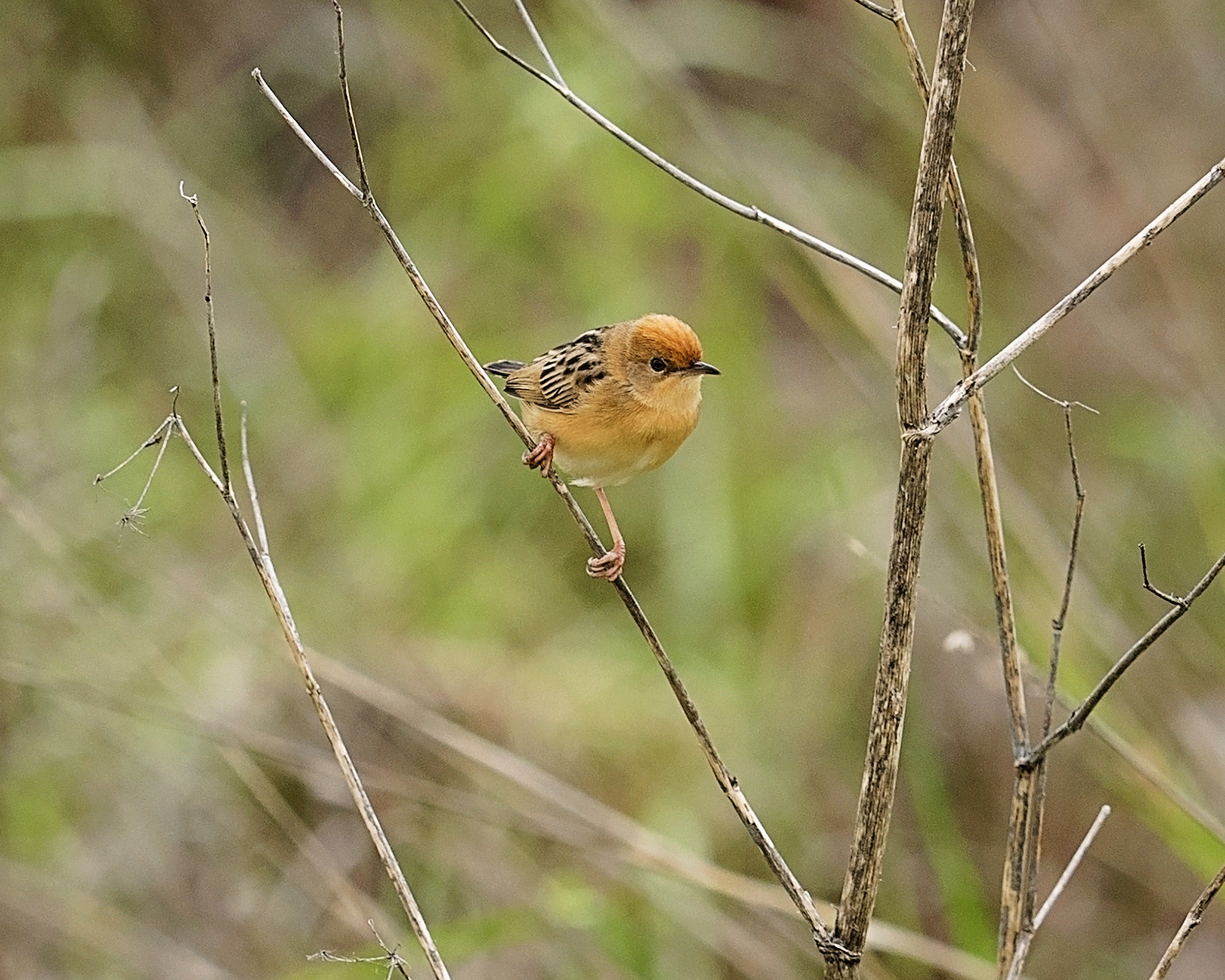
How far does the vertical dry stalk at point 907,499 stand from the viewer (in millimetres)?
1493

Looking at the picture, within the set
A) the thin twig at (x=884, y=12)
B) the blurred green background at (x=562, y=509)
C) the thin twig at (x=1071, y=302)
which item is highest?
the thin twig at (x=884, y=12)

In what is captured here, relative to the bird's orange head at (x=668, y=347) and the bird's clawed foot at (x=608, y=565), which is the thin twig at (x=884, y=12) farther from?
the bird's orange head at (x=668, y=347)

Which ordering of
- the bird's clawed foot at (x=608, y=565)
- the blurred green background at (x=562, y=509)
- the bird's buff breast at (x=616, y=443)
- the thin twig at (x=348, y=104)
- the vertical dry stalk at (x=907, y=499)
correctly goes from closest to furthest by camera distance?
the vertical dry stalk at (x=907, y=499) < the thin twig at (x=348, y=104) < the bird's clawed foot at (x=608, y=565) < the bird's buff breast at (x=616, y=443) < the blurred green background at (x=562, y=509)

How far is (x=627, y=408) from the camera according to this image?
135 inches

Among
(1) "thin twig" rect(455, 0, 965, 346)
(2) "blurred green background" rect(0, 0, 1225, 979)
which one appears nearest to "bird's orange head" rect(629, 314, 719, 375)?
(2) "blurred green background" rect(0, 0, 1225, 979)

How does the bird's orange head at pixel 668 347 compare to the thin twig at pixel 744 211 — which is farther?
the bird's orange head at pixel 668 347

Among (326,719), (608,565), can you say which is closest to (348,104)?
(326,719)

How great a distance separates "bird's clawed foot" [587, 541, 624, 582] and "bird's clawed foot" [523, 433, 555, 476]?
0.21 metres

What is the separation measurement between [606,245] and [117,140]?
230cm

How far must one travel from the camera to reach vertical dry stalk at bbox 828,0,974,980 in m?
1.49

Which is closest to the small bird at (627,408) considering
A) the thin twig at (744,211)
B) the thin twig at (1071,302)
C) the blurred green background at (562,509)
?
the blurred green background at (562,509)

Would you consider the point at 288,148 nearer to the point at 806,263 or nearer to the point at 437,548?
the point at 437,548

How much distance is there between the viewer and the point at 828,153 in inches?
248

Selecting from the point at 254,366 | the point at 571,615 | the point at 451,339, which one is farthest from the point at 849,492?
the point at 451,339
